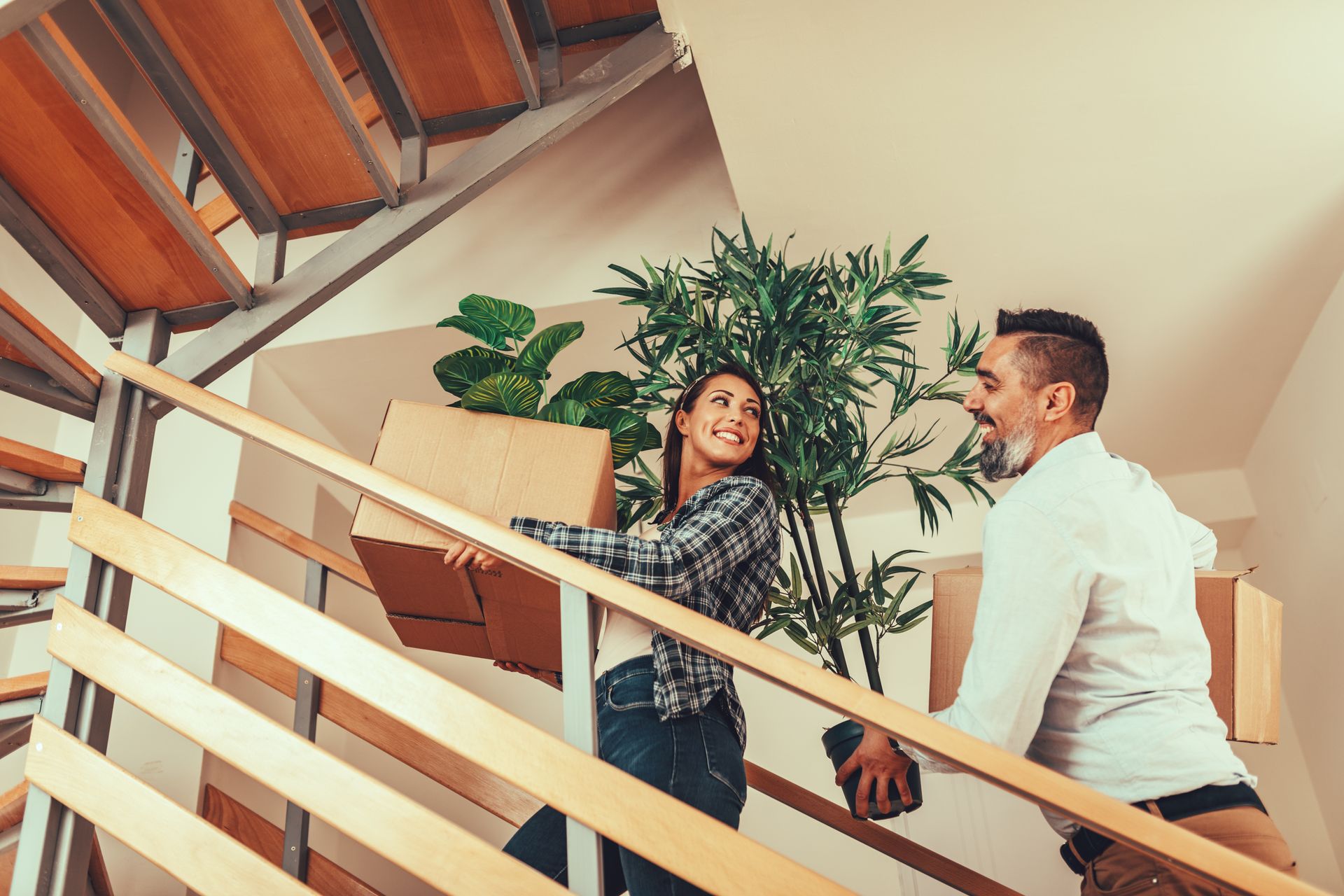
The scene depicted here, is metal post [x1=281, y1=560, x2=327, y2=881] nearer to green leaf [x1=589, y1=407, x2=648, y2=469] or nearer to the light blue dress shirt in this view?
green leaf [x1=589, y1=407, x2=648, y2=469]

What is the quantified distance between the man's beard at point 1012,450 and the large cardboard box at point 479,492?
2.32 feet

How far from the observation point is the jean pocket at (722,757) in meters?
1.39

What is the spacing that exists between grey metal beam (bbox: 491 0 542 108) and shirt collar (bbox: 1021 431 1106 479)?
1512 mm

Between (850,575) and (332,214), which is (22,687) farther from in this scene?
(850,575)

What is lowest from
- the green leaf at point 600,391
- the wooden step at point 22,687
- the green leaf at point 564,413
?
the wooden step at point 22,687

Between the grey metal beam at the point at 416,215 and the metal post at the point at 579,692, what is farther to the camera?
the grey metal beam at the point at 416,215

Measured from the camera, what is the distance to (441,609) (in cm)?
177

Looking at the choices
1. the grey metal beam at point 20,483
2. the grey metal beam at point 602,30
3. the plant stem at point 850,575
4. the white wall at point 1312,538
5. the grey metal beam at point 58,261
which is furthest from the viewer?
the white wall at point 1312,538

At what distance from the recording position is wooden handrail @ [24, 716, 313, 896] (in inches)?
50.8

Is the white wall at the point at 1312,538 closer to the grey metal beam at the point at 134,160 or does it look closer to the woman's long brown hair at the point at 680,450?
the woman's long brown hair at the point at 680,450

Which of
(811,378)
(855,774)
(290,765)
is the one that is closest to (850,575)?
(811,378)

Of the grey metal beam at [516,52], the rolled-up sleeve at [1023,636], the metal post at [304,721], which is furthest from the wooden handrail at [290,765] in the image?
the grey metal beam at [516,52]

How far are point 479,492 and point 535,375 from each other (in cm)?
28

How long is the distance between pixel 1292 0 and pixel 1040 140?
660 millimetres
